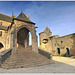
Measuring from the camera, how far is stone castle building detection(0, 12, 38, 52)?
34.7ft

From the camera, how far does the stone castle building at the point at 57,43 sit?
19547 millimetres

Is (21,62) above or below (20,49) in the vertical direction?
below

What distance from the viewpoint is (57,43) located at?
23.8 m

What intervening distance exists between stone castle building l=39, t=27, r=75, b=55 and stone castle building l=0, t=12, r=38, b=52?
461 inches

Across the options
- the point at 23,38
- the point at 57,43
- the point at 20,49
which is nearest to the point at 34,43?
the point at 20,49

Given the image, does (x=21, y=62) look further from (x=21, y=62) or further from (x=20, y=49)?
(x=20, y=49)

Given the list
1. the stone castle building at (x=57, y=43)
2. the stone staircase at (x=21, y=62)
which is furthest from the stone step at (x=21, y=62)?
the stone castle building at (x=57, y=43)

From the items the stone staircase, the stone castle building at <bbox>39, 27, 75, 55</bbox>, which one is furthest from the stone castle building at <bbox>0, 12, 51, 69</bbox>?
→ the stone castle building at <bbox>39, 27, 75, 55</bbox>

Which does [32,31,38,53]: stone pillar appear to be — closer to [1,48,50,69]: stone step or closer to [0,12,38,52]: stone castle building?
[0,12,38,52]: stone castle building

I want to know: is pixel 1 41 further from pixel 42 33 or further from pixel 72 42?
pixel 72 42

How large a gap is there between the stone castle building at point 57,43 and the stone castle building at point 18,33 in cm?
1170

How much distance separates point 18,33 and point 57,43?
1421 centimetres

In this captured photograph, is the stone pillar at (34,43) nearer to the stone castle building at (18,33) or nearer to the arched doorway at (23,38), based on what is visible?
the stone castle building at (18,33)

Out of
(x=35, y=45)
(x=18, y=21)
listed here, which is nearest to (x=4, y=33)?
(x=18, y=21)
